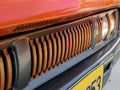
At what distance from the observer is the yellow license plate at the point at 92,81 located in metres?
1.39

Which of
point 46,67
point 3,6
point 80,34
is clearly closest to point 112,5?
point 80,34

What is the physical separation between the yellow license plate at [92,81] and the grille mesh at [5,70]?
1.28 ft

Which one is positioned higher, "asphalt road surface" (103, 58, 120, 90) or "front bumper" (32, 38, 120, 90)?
"front bumper" (32, 38, 120, 90)

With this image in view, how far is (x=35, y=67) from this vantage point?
1.15m

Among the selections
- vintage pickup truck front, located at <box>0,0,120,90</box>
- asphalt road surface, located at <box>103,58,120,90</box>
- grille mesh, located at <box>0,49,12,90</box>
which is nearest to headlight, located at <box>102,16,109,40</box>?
vintage pickup truck front, located at <box>0,0,120,90</box>

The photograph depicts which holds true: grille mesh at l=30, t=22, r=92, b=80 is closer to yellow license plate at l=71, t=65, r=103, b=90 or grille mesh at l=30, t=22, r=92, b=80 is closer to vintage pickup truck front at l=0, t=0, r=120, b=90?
vintage pickup truck front at l=0, t=0, r=120, b=90

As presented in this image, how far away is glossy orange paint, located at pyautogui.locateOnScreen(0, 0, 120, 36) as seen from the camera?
87 cm

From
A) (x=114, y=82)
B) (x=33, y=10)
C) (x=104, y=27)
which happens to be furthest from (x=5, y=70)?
(x=114, y=82)

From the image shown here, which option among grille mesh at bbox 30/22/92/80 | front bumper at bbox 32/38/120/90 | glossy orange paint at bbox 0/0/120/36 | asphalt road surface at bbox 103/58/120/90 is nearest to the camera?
glossy orange paint at bbox 0/0/120/36

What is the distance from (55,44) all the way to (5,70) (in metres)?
0.31

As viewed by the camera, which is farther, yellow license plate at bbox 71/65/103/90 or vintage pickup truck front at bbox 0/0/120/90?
yellow license plate at bbox 71/65/103/90

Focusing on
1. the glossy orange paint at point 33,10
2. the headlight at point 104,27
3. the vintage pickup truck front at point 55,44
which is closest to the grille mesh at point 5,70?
the vintage pickup truck front at point 55,44

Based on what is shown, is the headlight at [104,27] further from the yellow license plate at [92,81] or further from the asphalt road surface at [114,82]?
the asphalt road surface at [114,82]

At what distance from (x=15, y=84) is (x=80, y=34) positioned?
1.80 feet
